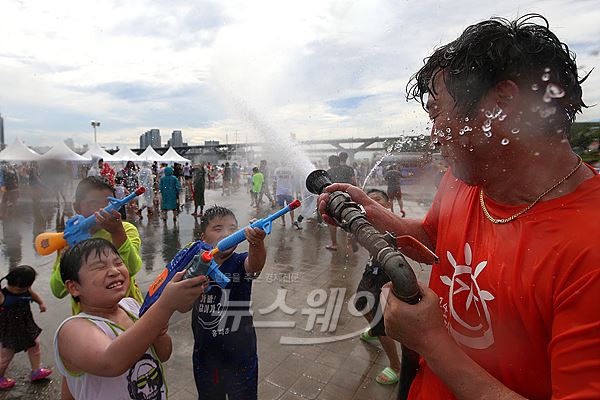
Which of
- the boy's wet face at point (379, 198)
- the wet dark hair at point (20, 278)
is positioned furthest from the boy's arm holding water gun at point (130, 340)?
the boy's wet face at point (379, 198)

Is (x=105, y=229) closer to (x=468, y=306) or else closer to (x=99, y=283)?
(x=99, y=283)

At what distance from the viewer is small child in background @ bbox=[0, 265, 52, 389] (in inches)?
134

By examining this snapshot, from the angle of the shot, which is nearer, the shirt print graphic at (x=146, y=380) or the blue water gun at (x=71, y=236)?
the shirt print graphic at (x=146, y=380)

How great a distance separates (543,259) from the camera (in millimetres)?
1033

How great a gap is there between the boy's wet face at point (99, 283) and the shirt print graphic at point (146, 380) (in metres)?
0.37

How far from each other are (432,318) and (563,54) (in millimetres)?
1002

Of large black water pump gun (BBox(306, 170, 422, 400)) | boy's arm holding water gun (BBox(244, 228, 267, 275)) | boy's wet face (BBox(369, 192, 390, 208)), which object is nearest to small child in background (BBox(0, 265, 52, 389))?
boy's arm holding water gun (BBox(244, 228, 267, 275))

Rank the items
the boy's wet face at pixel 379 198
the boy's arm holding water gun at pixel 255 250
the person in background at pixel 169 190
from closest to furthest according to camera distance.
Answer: the boy's arm holding water gun at pixel 255 250 → the boy's wet face at pixel 379 198 → the person in background at pixel 169 190

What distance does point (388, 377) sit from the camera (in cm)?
336

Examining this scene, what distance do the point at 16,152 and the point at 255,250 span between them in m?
23.0

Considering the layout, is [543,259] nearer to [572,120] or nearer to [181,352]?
[572,120]

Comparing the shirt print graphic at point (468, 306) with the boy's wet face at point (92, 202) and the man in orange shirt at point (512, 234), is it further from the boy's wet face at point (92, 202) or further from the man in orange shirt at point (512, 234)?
the boy's wet face at point (92, 202)

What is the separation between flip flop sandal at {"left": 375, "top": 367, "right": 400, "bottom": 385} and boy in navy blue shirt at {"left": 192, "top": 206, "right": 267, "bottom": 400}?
143 centimetres

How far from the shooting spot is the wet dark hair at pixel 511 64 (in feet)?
3.81
